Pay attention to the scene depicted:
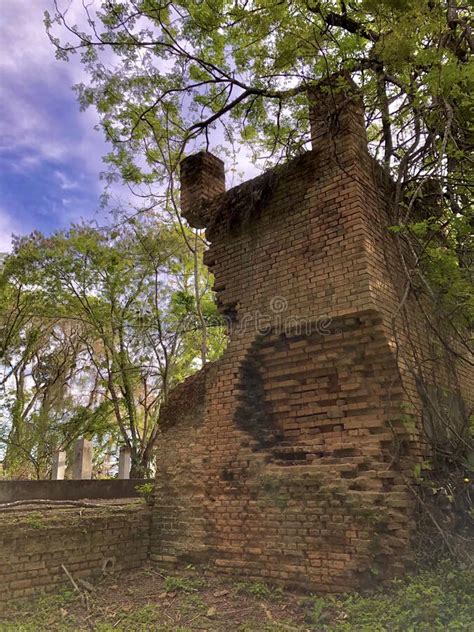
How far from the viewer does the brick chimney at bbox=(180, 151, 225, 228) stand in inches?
281

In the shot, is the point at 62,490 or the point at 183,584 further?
the point at 62,490

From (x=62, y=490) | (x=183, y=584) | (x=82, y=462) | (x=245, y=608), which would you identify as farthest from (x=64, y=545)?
(x=82, y=462)

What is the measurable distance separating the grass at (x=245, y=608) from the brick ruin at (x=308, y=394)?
0.73 feet

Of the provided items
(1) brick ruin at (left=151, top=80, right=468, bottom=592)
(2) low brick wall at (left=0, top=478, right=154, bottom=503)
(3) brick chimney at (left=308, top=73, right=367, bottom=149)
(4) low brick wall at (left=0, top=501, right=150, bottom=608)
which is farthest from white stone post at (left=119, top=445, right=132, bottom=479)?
(3) brick chimney at (left=308, top=73, right=367, bottom=149)

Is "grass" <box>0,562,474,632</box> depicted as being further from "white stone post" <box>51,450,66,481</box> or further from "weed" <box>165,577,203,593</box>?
"white stone post" <box>51,450,66,481</box>

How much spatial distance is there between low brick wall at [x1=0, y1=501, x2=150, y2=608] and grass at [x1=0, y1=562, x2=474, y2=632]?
0.20 m

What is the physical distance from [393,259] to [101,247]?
10.1 metres

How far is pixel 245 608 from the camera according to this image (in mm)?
4527

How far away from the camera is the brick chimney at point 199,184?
23.4 feet

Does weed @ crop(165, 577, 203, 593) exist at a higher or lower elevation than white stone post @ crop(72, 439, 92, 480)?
lower

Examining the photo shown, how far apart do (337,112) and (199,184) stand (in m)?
2.42

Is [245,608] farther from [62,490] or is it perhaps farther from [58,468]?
[58,468]

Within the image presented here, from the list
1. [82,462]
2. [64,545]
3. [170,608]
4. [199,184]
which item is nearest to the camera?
[170,608]

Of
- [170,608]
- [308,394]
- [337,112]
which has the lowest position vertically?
[170,608]
